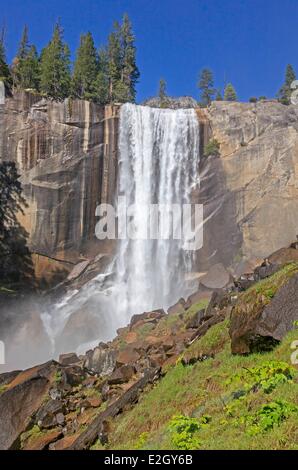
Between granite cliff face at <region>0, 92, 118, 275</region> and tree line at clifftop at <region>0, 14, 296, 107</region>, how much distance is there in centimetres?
288

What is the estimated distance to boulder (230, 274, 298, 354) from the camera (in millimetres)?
9203

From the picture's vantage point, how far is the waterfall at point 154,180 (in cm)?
3553

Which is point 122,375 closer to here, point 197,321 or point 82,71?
point 197,321

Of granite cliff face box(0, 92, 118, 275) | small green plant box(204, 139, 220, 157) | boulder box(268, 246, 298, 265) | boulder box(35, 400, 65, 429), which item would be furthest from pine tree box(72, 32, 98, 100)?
boulder box(35, 400, 65, 429)

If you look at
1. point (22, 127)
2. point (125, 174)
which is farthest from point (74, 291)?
point (22, 127)

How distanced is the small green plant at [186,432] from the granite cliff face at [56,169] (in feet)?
97.1

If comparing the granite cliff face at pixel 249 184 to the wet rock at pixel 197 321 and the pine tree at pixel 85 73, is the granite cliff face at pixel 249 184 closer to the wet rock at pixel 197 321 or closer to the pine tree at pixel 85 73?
the pine tree at pixel 85 73

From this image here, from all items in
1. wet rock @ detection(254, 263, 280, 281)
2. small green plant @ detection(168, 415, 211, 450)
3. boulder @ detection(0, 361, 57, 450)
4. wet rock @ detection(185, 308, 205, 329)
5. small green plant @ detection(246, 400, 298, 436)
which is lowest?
boulder @ detection(0, 361, 57, 450)

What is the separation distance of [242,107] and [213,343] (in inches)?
1256

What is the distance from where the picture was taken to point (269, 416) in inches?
224

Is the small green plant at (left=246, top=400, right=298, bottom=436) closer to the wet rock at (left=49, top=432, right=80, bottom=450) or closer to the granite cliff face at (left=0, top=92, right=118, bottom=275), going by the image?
the wet rock at (left=49, top=432, right=80, bottom=450)

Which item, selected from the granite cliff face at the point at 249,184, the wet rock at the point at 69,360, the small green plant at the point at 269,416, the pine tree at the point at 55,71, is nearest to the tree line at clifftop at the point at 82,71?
the pine tree at the point at 55,71

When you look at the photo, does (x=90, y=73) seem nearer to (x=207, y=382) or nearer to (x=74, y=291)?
(x=74, y=291)

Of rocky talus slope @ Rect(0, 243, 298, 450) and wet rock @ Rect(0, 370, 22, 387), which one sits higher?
rocky talus slope @ Rect(0, 243, 298, 450)
